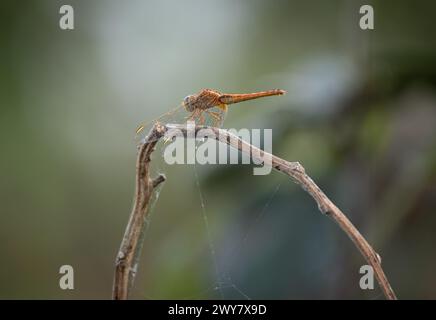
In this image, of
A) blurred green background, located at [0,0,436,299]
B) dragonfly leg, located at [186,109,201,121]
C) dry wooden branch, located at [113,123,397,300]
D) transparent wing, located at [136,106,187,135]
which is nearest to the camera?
dry wooden branch, located at [113,123,397,300]

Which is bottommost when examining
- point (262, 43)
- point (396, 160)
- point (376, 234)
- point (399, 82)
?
point (376, 234)

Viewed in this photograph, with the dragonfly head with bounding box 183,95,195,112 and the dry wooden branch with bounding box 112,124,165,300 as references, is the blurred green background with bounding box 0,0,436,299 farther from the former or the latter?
the dry wooden branch with bounding box 112,124,165,300

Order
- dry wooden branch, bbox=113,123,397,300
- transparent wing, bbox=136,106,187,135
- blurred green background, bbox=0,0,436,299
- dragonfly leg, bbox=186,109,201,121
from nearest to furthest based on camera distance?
dry wooden branch, bbox=113,123,397,300
transparent wing, bbox=136,106,187,135
dragonfly leg, bbox=186,109,201,121
blurred green background, bbox=0,0,436,299

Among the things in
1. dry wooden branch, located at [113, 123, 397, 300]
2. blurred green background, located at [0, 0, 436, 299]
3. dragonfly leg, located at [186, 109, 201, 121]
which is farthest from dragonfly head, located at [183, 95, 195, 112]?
dry wooden branch, located at [113, 123, 397, 300]

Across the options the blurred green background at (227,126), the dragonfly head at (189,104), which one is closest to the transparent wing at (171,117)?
the dragonfly head at (189,104)

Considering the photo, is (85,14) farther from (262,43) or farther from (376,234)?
(376,234)

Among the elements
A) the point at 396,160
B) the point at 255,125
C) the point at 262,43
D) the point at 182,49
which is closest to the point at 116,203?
the point at 182,49

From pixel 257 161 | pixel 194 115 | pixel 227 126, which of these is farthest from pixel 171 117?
pixel 227 126
